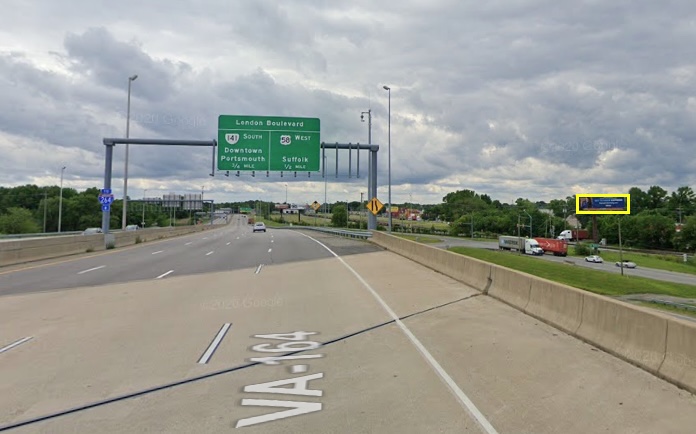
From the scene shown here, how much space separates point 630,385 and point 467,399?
2093 mm

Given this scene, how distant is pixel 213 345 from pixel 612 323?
602 cm

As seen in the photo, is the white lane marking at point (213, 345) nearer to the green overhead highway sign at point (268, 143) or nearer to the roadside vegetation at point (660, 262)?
the green overhead highway sign at point (268, 143)

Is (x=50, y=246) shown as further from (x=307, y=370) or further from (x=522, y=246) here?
(x=522, y=246)

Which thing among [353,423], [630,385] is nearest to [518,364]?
[630,385]

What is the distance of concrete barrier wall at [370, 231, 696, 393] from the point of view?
20.8 feet

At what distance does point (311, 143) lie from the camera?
112ft

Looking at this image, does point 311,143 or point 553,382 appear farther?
point 311,143

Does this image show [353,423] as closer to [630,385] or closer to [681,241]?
[630,385]

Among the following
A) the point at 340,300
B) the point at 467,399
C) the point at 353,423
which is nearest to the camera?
the point at 353,423

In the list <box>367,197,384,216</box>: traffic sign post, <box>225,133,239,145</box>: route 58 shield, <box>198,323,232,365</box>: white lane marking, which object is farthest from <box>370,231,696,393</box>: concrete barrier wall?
<box>225,133,239,145</box>: route 58 shield

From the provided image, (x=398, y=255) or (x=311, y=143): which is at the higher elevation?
(x=311, y=143)

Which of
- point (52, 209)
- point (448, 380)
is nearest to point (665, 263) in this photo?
point (448, 380)

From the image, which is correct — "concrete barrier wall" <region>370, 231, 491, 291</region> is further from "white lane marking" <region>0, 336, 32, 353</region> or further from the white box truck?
the white box truck

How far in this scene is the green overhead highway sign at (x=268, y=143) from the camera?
33344 millimetres
